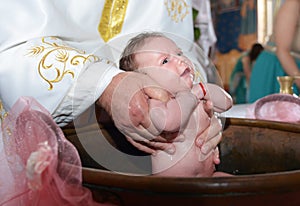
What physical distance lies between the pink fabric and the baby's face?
1.10ft

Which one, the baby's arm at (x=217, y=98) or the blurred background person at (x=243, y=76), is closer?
the baby's arm at (x=217, y=98)

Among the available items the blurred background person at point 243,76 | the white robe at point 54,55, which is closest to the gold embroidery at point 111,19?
the white robe at point 54,55

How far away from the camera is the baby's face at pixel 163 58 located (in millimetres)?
584

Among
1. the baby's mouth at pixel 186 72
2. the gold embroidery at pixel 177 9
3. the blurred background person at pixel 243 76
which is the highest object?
the gold embroidery at pixel 177 9

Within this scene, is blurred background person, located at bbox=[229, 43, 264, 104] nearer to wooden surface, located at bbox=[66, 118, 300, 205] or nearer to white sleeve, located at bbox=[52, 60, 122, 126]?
white sleeve, located at bbox=[52, 60, 122, 126]

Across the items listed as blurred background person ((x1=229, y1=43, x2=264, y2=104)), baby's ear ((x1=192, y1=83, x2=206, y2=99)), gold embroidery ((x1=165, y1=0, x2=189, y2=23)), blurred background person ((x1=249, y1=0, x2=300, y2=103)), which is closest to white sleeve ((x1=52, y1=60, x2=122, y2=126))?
baby's ear ((x1=192, y1=83, x2=206, y2=99))

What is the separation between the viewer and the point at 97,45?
838 mm

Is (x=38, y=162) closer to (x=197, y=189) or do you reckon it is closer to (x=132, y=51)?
(x=197, y=189)

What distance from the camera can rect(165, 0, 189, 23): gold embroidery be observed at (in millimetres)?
961

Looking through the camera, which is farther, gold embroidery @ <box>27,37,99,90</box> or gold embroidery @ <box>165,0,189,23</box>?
gold embroidery @ <box>165,0,189,23</box>

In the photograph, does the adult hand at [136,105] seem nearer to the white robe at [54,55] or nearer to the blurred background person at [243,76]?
the white robe at [54,55]

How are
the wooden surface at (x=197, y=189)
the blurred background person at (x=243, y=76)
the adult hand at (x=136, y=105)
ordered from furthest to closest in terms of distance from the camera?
1. the blurred background person at (x=243, y=76)
2. the adult hand at (x=136, y=105)
3. the wooden surface at (x=197, y=189)

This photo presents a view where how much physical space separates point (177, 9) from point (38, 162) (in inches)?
26.7

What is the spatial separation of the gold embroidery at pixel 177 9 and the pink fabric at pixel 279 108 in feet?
0.82
